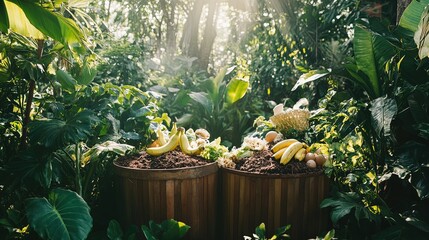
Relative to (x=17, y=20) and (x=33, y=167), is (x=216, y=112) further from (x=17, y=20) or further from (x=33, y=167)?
(x=17, y=20)

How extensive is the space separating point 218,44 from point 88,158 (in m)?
16.5

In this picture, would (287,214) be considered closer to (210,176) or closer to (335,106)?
(210,176)

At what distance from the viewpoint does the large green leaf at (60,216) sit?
226 centimetres

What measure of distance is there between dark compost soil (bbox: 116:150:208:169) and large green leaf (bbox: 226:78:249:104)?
262 cm

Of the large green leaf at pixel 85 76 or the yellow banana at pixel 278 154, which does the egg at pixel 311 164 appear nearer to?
the yellow banana at pixel 278 154

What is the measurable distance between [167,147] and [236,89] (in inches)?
107

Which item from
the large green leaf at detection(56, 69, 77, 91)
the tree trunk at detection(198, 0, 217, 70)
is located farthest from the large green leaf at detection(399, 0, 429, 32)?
the tree trunk at detection(198, 0, 217, 70)

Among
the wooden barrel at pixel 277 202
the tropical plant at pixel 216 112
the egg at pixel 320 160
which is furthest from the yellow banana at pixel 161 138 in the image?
the tropical plant at pixel 216 112

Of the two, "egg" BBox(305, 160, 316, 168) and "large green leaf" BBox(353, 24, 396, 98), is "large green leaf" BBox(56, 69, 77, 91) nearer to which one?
"egg" BBox(305, 160, 316, 168)

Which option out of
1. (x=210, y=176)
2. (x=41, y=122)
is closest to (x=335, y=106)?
(x=210, y=176)

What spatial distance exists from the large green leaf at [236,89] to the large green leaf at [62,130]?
322cm

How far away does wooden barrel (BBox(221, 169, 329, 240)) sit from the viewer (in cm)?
292

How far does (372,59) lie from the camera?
279 cm

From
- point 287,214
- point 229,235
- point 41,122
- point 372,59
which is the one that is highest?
point 372,59
